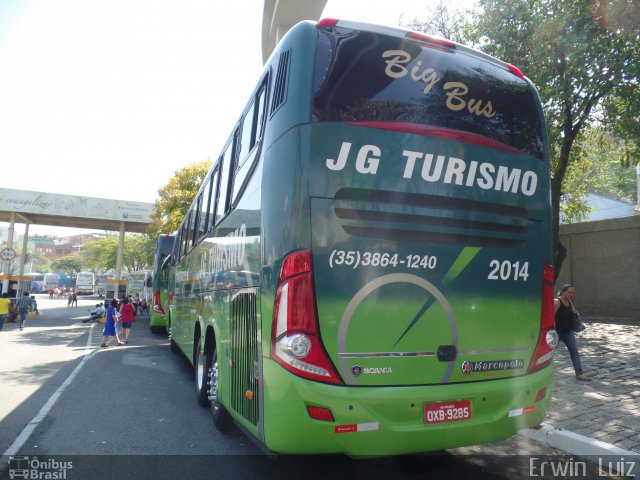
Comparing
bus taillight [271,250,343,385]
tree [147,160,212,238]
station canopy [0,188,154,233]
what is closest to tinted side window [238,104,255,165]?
bus taillight [271,250,343,385]

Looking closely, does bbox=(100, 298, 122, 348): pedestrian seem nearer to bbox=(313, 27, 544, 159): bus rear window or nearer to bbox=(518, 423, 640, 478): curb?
bbox=(518, 423, 640, 478): curb

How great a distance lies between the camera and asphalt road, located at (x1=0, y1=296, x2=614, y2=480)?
452cm

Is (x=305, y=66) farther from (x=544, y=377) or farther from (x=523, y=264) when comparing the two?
(x=544, y=377)

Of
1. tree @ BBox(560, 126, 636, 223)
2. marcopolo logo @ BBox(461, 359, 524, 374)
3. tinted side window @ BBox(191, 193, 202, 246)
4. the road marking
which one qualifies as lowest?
the road marking

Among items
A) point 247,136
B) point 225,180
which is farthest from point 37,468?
point 247,136

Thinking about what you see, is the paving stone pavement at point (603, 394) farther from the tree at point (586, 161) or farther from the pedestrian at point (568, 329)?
the tree at point (586, 161)

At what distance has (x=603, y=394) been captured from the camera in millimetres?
6867

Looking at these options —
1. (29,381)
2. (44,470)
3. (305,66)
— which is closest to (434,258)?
(305,66)

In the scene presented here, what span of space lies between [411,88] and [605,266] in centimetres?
1507

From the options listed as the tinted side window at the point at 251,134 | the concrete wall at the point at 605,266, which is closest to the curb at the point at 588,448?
the tinted side window at the point at 251,134

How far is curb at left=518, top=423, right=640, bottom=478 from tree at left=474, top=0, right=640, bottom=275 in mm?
8000

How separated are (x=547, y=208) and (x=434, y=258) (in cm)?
137

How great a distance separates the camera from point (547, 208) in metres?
4.44

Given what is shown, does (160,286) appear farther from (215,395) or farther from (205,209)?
(215,395)
